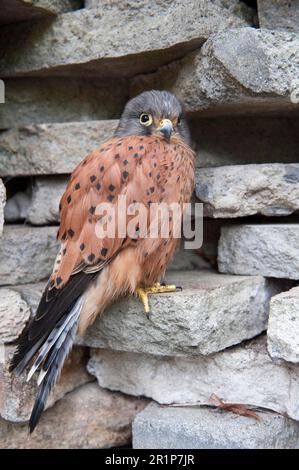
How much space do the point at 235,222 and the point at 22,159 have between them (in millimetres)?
905

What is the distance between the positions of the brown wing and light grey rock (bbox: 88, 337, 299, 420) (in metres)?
0.50

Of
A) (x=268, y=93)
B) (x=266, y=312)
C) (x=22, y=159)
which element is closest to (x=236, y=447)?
(x=266, y=312)

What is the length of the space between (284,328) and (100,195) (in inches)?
29.6

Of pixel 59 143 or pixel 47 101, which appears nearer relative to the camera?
pixel 59 143

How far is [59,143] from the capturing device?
2.49 m

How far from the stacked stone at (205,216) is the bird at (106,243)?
131mm

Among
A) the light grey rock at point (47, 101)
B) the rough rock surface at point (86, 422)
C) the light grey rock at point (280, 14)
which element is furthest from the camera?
the light grey rock at point (47, 101)

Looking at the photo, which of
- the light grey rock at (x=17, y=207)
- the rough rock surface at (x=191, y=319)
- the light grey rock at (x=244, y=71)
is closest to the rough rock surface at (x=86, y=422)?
the rough rock surface at (x=191, y=319)

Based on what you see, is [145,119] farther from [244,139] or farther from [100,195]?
[244,139]

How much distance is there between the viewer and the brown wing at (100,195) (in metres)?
2.08

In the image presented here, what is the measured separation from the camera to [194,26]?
2205 millimetres

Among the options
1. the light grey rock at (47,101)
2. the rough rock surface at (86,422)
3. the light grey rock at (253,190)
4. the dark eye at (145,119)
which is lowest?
the rough rock surface at (86,422)

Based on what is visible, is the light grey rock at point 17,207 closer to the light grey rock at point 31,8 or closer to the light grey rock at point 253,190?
the light grey rock at point 31,8

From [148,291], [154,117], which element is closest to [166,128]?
[154,117]
